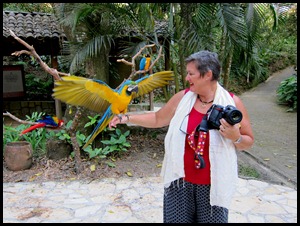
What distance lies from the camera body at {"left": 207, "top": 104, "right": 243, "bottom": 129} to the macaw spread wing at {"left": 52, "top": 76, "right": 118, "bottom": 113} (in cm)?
103

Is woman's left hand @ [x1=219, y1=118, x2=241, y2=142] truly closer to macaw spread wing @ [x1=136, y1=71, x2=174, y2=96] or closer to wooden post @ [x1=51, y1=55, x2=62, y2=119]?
macaw spread wing @ [x1=136, y1=71, x2=174, y2=96]

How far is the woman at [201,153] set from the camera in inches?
62.5

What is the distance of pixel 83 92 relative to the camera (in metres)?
2.27

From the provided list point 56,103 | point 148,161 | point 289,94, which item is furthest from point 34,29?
point 289,94

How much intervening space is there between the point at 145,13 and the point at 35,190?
2875 millimetres

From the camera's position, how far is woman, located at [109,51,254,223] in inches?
62.5

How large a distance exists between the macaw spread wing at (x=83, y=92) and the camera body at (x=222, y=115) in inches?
40.6

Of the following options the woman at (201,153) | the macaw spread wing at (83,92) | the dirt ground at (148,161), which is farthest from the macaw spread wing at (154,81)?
the dirt ground at (148,161)

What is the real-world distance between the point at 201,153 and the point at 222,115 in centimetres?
27

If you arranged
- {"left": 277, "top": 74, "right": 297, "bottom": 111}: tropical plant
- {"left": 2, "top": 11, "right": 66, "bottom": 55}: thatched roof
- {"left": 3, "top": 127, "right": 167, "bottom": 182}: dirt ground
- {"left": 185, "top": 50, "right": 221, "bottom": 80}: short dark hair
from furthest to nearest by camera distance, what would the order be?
{"left": 277, "top": 74, "right": 297, "bottom": 111}: tropical plant, {"left": 2, "top": 11, "right": 66, "bottom": 55}: thatched roof, {"left": 3, "top": 127, "right": 167, "bottom": 182}: dirt ground, {"left": 185, "top": 50, "right": 221, "bottom": 80}: short dark hair

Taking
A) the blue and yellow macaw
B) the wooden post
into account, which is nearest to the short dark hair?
the blue and yellow macaw

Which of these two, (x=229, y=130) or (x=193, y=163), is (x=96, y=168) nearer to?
(x=193, y=163)

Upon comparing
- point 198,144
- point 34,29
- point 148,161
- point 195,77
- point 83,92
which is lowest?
point 148,161

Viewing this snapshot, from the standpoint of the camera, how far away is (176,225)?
1.77m
